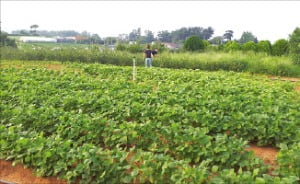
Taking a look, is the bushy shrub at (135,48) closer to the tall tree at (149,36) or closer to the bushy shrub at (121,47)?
the bushy shrub at (121,47)

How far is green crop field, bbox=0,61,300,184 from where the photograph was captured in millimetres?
3143

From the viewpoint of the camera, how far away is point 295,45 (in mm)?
14891

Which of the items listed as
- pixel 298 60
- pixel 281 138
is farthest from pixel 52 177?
pixel 298 60

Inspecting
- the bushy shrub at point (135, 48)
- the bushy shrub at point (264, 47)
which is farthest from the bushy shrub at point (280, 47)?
the bushy shrub at point (135, 48)

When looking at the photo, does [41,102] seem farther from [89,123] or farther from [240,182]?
[240,182]

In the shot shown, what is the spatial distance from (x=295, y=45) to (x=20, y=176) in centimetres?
1470

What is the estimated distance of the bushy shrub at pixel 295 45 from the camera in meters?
14.2

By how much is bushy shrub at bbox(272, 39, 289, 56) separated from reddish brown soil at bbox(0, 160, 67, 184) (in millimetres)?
17694

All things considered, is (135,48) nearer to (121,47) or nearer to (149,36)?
(121,47)

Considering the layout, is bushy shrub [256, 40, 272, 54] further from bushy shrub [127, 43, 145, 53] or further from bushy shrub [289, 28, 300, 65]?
bushy shrub [127, 43, 145, 53]

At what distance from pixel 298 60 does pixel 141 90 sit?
10458 millimetres

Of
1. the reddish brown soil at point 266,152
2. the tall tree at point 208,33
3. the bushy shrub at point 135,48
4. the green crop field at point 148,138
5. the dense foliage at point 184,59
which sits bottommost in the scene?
the reddish brown soil at point 266,152

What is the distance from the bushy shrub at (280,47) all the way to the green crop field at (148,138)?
14.3 meters

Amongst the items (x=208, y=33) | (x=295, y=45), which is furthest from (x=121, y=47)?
(x=208, y=33)
